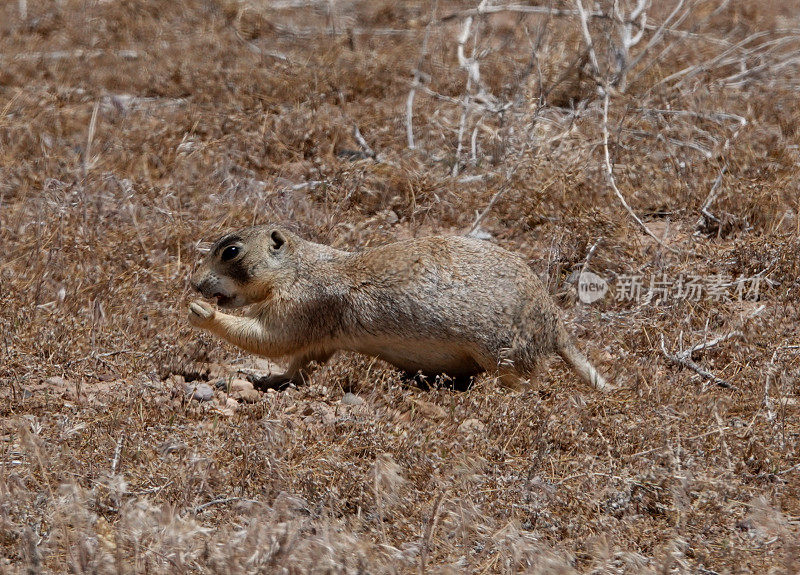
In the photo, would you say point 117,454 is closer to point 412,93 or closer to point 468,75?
point 412,93

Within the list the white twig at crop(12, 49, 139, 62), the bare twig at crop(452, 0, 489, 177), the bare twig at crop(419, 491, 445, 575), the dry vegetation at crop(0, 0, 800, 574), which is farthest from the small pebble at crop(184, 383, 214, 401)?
the white twig at crop(12, 49, 139, 62)

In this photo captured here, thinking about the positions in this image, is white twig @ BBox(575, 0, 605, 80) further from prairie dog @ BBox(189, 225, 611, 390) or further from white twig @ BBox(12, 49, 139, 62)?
white twig @ BBox(12, 49, 139, 62)

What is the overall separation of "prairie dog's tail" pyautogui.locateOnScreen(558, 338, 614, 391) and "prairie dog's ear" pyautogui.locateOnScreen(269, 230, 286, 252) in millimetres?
1506

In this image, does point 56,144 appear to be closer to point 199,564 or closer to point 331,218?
point 331,218

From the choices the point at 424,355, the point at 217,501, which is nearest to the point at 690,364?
the point at 424,355

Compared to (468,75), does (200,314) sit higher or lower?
lower

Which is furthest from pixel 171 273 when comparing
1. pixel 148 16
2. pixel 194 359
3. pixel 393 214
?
pixel 148 16

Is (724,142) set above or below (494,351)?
above

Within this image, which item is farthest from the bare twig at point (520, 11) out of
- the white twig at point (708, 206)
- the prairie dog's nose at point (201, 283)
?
the prairie dog's nose at point (201, 283)

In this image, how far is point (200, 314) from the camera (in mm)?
5328

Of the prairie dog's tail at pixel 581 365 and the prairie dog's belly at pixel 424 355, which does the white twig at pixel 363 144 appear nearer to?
the prairie dog's belly at pixel 424 355

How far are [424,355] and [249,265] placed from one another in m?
1.01

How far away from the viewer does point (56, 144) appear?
7992 mm

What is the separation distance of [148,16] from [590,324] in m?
6.04
